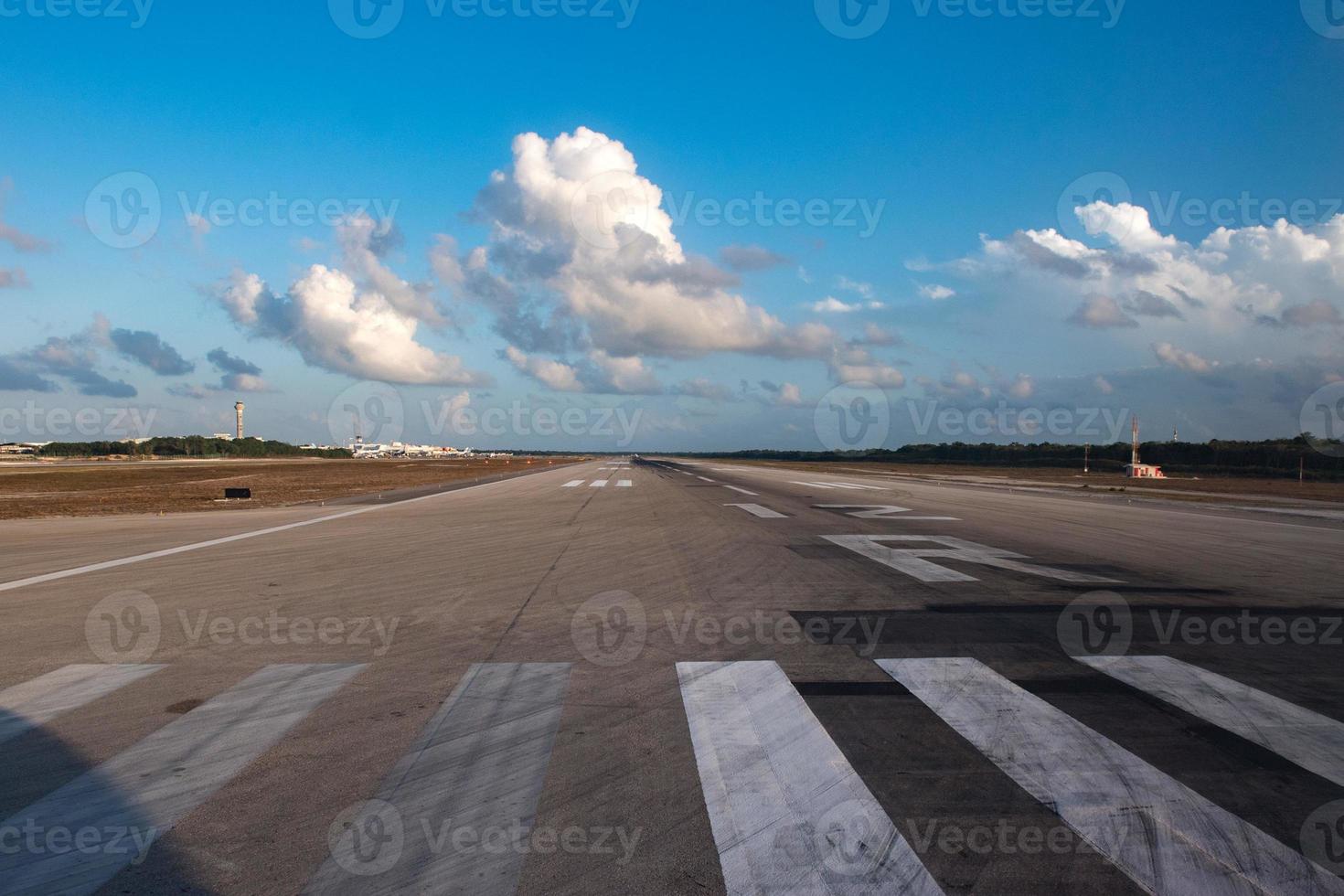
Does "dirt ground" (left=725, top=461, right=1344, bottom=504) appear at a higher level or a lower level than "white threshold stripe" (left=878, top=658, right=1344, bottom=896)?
lower

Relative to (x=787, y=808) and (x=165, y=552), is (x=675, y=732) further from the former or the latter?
(x=165, y=552)

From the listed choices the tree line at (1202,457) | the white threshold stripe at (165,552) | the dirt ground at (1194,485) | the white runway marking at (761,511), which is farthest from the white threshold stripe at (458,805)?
the tree line at (1202,457)

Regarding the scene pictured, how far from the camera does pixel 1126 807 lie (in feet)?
10.5

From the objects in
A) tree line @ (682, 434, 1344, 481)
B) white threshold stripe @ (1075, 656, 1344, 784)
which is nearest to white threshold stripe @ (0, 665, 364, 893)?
white threshold stripe @ (1075, 656, 1344, 784)

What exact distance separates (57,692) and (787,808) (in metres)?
4.95

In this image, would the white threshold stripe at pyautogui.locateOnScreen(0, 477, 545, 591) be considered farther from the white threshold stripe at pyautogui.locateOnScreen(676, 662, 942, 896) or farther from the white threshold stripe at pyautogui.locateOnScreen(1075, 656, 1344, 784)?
the white threshold stripe at pyautogui.locateOnScreen(1075, 656, 1344, 784)

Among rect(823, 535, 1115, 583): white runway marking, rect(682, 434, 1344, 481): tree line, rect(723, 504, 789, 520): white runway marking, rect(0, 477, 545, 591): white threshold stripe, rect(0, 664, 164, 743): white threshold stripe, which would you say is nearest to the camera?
rect(0, 664, 164, 743): white threshold stripe

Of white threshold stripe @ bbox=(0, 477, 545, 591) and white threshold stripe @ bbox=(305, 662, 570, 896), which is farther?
white threshold stripe @ bbox=(0, 477, 545, 591)

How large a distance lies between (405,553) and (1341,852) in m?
11.3

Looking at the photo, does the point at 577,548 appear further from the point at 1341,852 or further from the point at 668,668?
the point at 1341,852

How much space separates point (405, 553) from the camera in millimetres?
11781

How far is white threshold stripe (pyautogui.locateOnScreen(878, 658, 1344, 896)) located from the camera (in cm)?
271

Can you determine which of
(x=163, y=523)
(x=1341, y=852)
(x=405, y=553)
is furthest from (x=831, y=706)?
(x=163, y=523)

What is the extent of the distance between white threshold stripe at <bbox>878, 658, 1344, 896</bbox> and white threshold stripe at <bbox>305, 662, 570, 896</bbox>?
2.31 meters
